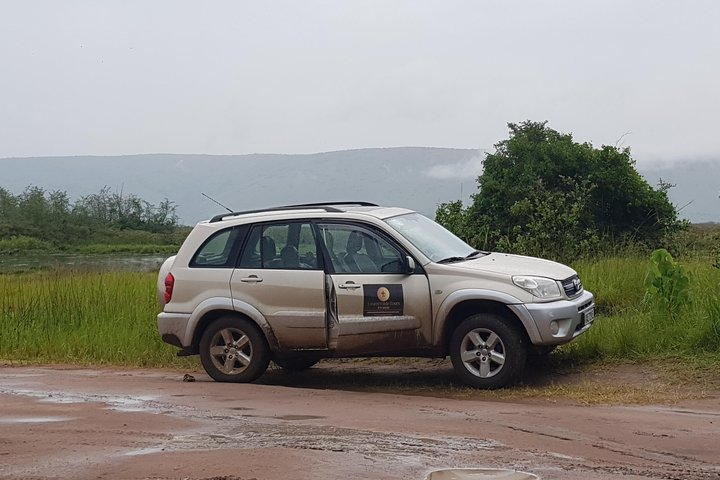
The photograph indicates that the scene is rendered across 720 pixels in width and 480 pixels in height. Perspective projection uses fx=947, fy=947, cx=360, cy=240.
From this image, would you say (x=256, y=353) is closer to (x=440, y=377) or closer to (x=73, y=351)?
(x=440, y=377)

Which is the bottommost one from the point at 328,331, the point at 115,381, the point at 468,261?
the point at 115,381

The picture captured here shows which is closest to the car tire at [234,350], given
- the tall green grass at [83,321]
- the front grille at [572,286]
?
the tall green grass at [83,321]

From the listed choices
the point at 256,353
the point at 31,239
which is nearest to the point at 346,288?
the point at 256,353

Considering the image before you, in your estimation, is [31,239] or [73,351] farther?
[31,239]

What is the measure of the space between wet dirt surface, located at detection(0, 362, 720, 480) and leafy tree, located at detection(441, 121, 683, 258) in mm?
8517

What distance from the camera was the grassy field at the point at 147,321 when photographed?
33.4ft

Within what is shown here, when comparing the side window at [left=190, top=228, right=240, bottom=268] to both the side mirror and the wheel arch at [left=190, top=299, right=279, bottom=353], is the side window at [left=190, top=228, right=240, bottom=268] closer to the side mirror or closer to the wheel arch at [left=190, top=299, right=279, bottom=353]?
the wheel arch at [left=190, top=299, right=279, bottom=353]

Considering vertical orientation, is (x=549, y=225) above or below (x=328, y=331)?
above

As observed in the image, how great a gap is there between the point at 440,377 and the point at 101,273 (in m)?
9.89

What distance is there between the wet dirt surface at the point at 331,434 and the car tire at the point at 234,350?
263 millimetres

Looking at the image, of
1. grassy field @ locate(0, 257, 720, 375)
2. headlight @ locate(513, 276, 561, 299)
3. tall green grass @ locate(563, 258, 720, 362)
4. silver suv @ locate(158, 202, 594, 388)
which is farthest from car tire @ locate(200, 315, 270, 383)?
tall green grass @ locate(563, 258, 720, 362)

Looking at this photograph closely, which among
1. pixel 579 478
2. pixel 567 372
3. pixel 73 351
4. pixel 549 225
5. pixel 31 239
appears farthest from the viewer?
pixel 31 239

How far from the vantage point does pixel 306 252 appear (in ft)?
32.1

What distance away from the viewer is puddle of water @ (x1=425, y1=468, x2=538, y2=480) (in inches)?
209
